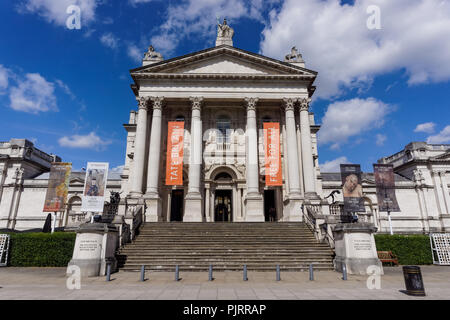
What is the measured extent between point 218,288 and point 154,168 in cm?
1678

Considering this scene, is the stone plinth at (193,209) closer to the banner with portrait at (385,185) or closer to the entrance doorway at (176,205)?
the entrance doorway at (176,205)

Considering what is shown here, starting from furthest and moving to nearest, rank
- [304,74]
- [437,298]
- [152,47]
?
[152,47]
[304,74]
[437,298]

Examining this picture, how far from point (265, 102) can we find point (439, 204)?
28581mm

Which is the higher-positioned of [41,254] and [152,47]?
[152,47]

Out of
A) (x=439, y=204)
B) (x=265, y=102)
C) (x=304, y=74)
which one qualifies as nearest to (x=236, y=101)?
(x=265, y=102)

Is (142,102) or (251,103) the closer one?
(142,102)

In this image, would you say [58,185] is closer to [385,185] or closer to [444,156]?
[385,185]

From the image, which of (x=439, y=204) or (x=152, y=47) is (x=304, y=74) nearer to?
(x=152, y=47)

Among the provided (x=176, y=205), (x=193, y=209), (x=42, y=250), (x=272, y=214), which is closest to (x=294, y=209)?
(x=272, y=214)

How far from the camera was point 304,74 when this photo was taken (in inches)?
1033

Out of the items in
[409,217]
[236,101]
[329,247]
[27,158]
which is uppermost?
[236,101]

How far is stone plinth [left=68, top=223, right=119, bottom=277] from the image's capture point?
464 inches

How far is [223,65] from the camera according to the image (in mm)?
27094
